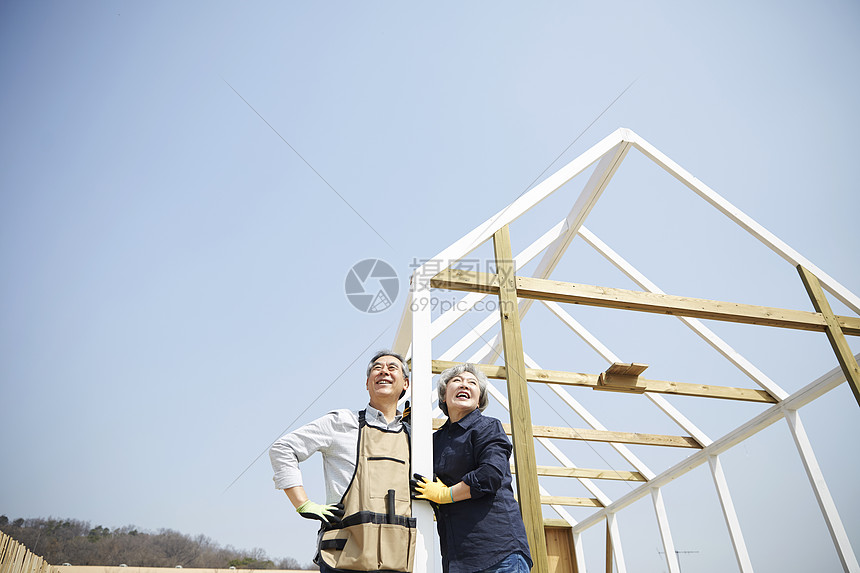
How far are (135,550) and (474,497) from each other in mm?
12154

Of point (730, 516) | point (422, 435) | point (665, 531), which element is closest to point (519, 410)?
point (422, 435)

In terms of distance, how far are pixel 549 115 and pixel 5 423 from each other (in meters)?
25.8

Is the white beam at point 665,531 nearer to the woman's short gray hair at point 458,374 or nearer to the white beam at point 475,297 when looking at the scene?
the white beam at point 475,297

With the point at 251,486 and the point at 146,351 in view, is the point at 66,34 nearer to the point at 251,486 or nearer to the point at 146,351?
the point at 251,486

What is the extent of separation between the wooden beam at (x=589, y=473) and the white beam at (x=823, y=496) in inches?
98.2

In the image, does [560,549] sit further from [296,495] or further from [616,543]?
[296,495]

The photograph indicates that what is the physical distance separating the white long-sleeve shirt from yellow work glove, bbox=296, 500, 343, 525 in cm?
6

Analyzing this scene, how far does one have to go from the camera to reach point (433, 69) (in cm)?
691

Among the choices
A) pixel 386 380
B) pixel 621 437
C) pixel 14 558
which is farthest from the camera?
pixel 621 437

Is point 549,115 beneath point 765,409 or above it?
above

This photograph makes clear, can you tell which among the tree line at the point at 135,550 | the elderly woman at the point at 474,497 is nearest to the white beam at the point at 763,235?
the elderly woman at the point at 474,497

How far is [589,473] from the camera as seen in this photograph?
7184 millimetres

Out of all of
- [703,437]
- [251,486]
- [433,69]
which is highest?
[433,69]

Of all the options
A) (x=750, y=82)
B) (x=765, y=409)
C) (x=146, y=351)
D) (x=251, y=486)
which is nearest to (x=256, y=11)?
(x=750, y=82)
